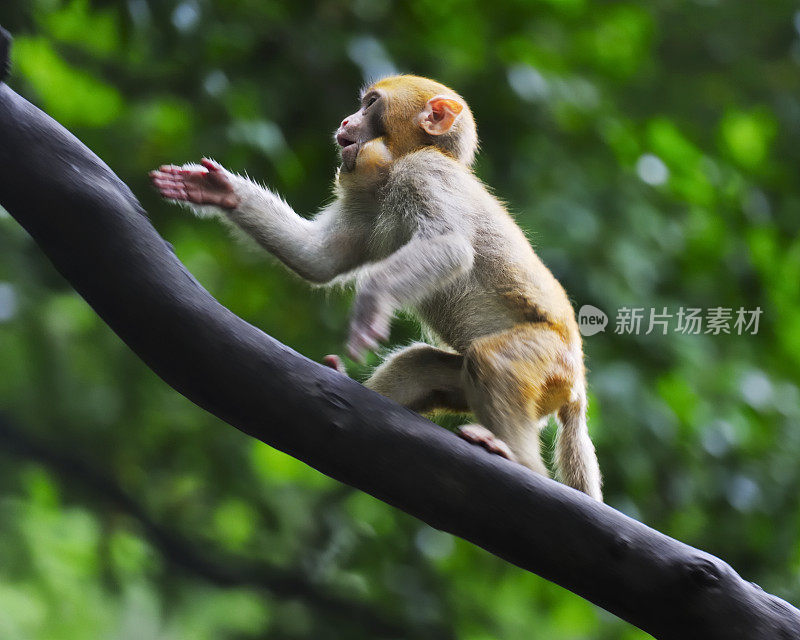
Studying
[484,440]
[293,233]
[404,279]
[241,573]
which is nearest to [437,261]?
[404,279]

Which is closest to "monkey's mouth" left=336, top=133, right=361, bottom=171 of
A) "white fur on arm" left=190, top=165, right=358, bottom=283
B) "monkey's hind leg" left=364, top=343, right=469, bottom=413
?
"white fur on arm" left=190, top=165, right=358, bottom=283

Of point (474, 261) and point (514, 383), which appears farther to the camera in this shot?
point (474, 261)

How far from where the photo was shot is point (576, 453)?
154 centimetres

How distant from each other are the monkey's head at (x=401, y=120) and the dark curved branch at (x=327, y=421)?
21.8 inches

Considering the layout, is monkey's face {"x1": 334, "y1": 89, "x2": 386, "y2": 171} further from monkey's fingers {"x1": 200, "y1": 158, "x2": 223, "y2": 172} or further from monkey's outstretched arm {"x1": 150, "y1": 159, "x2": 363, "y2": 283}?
monkey's fingers {"x1": 200, "y1": 158, "x2": 223, "y2": 172}

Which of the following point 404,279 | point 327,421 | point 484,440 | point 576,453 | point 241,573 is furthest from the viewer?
point 241,573

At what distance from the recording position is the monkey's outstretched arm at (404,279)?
1190 mm

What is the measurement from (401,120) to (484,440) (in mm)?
675

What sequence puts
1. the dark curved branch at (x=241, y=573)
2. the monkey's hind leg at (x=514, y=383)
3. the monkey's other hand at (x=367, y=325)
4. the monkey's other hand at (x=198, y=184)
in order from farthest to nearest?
the dark curved branch at (x=241, y=573)
the monkey's other hand at (x=198, y=184)
the monkey's hind leg at (x=514, y=383)
the monkey's other hand at (x=367, y=325)

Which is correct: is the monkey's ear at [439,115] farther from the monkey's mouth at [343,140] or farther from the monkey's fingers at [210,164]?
the monkey's fingers at [210,164]

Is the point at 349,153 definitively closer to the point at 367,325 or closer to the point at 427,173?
the point at 427,173

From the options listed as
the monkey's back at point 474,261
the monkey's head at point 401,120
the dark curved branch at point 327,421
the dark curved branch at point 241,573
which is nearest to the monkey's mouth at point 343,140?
the monkey's head at point 401,120

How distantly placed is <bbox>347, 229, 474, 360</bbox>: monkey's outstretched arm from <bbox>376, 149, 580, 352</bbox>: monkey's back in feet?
0.18

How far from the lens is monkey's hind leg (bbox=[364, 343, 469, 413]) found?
151 centimetres
